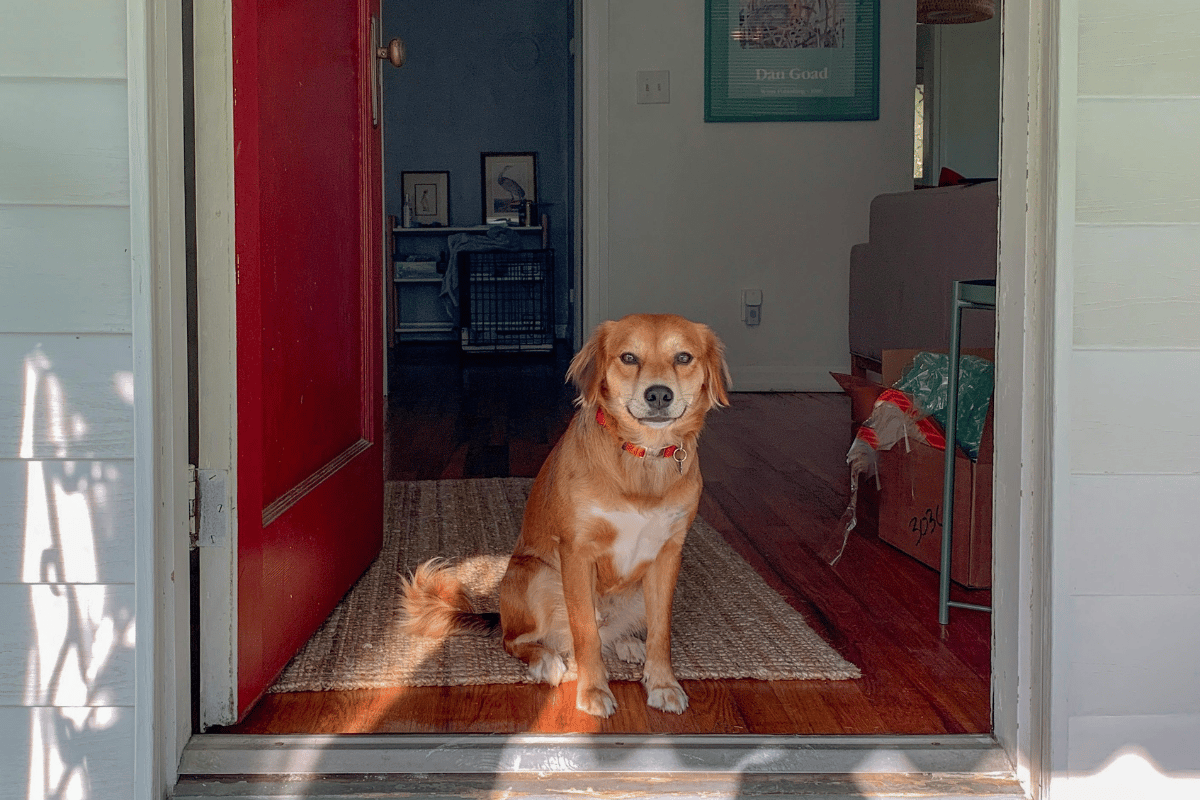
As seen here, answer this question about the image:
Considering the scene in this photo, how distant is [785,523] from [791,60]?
3.22 meters

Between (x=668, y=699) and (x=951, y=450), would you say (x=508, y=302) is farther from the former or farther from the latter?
(x=668, y=699)

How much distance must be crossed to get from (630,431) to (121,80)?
823 millimetres

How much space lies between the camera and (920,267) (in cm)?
338

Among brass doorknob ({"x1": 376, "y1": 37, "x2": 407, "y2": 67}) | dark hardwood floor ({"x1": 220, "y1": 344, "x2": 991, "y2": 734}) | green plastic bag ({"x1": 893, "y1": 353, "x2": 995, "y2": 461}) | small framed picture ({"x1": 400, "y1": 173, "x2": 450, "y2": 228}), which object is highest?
small framed picture ({"x1": 400, "y1": 173, "x2": 450, "y2": 228})

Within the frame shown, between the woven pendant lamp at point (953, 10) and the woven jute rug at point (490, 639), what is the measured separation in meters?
3.45

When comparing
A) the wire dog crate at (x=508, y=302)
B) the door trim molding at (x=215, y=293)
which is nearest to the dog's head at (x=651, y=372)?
the door trim molding at (x=215, y=293)

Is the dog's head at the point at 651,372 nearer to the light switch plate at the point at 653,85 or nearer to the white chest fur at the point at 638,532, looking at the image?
the white chest fur at the point at 638,532

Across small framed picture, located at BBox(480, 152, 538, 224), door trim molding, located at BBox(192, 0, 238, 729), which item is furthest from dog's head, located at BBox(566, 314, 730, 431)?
small framed picture, located at BBox(480, 152, 538, 224)

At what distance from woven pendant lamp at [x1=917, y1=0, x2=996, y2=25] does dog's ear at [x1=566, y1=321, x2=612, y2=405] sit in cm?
409

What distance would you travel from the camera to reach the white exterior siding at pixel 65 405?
1163mm

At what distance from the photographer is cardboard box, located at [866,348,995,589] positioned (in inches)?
80.1

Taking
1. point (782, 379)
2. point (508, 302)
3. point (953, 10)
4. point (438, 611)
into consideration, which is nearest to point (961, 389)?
point (438, 611)

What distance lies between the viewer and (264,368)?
150 cm

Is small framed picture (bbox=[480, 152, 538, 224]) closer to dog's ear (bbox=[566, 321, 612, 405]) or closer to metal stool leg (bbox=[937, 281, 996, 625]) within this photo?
metal stool leg (bbox=[937, 281, 996, 625])
